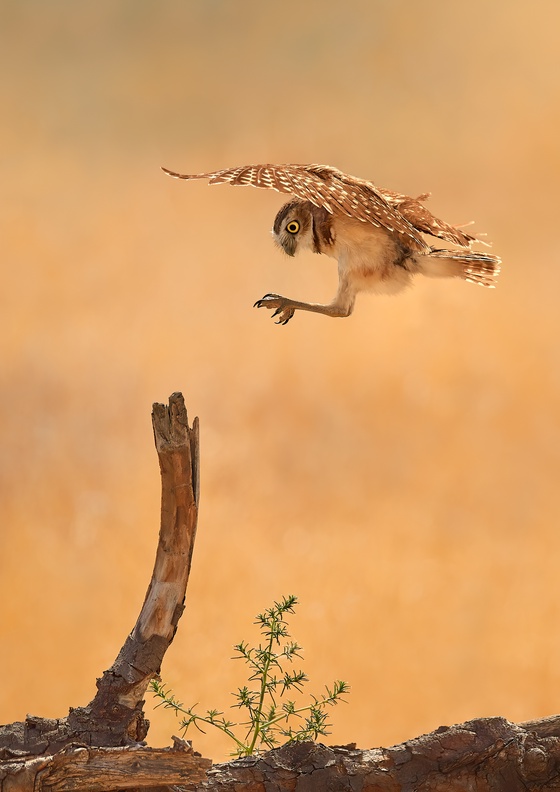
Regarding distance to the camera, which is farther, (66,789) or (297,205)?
(297,205)

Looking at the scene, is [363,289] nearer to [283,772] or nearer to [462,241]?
[462,241]

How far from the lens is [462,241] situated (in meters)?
1.52

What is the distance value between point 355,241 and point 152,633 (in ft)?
2.02

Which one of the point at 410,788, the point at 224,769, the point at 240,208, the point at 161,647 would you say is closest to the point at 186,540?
the point at 161,647

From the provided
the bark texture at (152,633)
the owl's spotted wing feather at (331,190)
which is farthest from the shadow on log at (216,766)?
the owl's spotted wing feather at (331,190)

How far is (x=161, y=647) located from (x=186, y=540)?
15 cm

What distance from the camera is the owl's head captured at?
1.38 m

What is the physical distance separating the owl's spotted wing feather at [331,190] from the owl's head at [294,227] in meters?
0.06

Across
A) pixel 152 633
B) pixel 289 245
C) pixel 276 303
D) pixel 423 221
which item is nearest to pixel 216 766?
pixel 152 633

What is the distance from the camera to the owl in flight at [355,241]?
1315 millimetres

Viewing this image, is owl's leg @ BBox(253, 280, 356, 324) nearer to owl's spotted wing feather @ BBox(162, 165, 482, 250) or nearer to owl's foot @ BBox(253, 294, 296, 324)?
owl's foot @ BBox(253, 294, 296, 324)

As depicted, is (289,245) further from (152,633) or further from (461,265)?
(152,633)

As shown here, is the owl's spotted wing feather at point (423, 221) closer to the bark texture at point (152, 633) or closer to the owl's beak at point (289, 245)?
the owl's beak at point (289, 245)

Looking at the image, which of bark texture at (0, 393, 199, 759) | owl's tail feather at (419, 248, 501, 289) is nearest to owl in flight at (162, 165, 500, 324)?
owl's tail feather at (419, 248, 501, 289)
